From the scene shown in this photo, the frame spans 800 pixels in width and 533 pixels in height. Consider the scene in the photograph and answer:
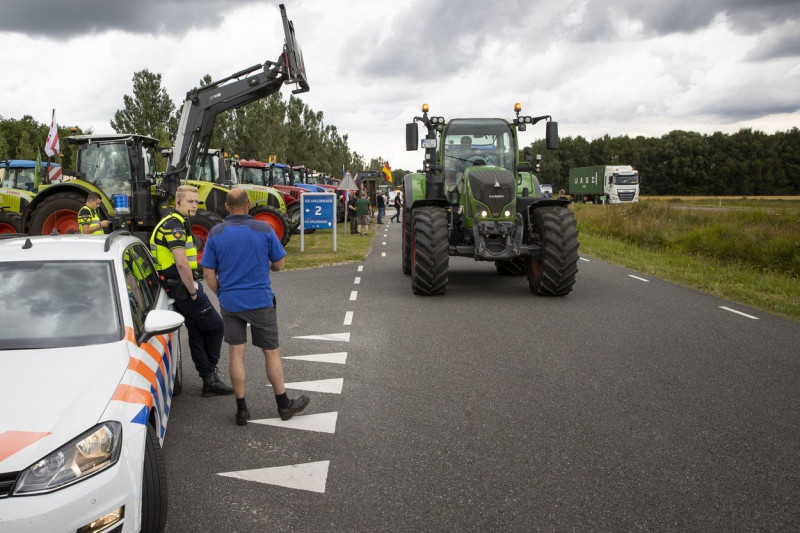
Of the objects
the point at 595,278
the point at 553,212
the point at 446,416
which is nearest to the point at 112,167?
the point at 553,212

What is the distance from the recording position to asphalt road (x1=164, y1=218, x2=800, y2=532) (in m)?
3.86

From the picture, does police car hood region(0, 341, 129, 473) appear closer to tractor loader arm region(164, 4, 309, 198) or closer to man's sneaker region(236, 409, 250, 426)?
man's sneaker region(236, 409, 250, 426)

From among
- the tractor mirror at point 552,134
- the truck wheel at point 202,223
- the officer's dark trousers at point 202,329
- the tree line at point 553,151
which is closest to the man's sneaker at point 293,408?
the officer's dark trousers at point 202,329

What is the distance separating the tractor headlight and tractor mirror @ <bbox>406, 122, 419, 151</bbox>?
9203 mm

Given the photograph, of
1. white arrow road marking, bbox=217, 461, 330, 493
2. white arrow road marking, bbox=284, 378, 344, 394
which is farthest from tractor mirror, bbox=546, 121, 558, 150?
white arrow road marking, bbox=217, 461, 330, 493

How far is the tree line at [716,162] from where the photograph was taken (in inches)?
4016

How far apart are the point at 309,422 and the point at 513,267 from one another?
9.83m

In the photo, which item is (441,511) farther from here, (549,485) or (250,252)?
(250,252)

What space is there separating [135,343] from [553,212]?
8.50m

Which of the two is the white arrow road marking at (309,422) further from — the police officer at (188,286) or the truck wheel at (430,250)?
the truck wheel at (430,250)

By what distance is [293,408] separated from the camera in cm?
545

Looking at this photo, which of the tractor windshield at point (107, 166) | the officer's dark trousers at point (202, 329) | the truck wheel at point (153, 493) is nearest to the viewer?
the truck wheel at point (153, 493)

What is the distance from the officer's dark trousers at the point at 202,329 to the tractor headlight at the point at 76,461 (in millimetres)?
2778

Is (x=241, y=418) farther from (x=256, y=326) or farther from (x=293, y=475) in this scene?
(x=293, y=475)
